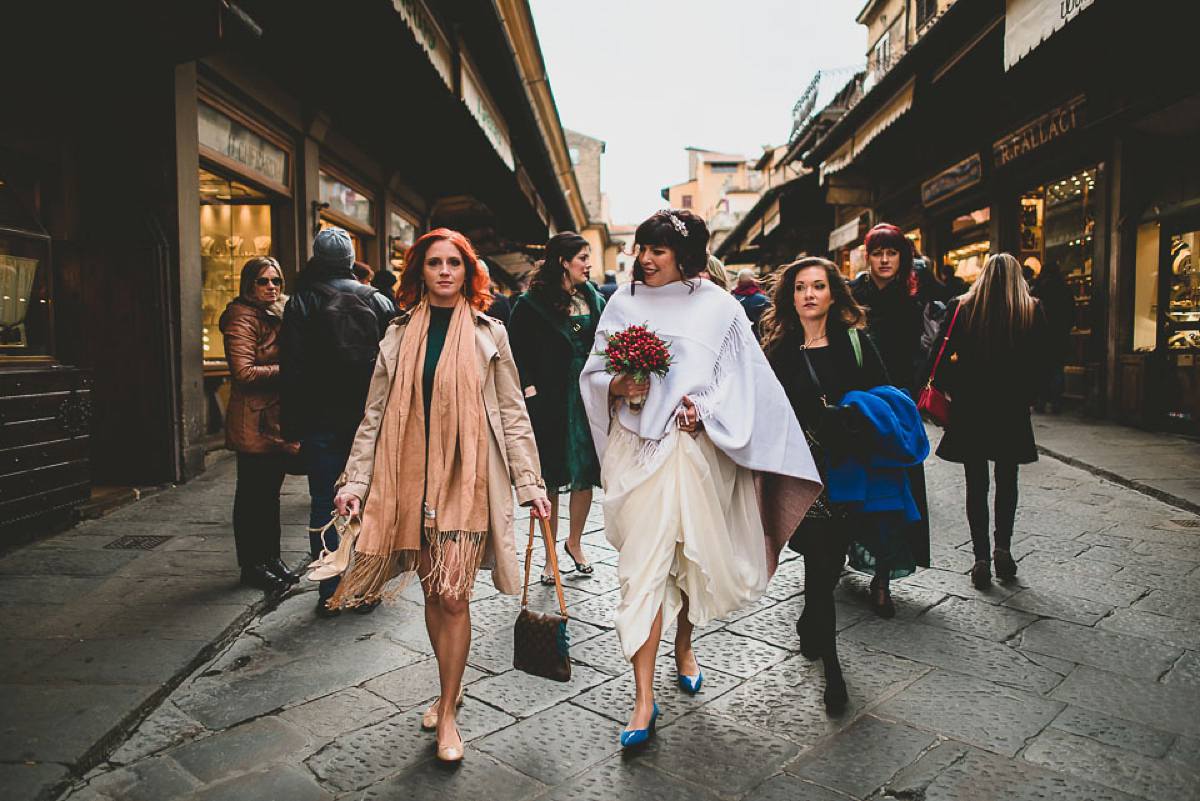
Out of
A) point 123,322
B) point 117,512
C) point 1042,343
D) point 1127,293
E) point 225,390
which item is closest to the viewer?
point 1042,343

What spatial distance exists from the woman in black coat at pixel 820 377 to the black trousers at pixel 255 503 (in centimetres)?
264

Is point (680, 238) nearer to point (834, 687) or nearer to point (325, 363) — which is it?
point (834, 687)

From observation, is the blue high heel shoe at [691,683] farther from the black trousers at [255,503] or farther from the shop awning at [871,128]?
the shop awning at [871,128]

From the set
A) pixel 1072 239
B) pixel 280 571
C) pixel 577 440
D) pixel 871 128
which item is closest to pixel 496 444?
pixel 577 440

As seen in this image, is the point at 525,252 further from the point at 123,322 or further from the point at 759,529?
the point at 759,529

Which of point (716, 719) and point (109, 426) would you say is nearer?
point (716, 719)

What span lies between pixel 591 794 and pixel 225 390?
6895 millimetres

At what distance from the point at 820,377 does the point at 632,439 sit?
0.98m

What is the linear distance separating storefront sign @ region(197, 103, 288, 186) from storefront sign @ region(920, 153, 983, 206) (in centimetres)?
959

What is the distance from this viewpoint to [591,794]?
2.41 meters

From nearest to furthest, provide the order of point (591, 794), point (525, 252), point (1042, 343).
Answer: point (591, 794) → point (1042, 343) → point (525, 252)

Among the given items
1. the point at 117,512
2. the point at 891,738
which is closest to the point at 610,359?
the point at 891,738

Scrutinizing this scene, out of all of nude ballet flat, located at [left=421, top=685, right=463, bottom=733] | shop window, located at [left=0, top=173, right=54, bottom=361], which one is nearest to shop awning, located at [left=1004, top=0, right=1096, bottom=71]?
nude ballet flat, located at [left=421, top=685, right=463, bottom=733]

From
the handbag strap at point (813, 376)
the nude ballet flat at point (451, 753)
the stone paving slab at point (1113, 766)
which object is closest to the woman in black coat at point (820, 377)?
the handbag strap at point (813, 376)
